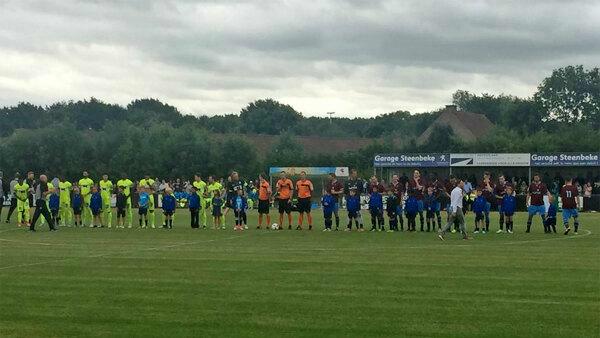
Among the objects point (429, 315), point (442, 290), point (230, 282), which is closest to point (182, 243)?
point (230, 282)

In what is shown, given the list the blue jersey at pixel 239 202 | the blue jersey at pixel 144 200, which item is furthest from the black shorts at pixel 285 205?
the blue jersey at pixel 144 200

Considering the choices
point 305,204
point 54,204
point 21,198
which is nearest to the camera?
point 305,204

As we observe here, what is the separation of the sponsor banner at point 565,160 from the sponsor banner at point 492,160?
0.61 metres

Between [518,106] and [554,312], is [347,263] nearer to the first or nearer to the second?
[554,312]

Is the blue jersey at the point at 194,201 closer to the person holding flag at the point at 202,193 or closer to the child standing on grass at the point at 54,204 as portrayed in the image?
the person holding flag at the point at 202,193

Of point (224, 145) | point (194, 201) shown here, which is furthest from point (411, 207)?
point (224, 145)

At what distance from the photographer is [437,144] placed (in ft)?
271

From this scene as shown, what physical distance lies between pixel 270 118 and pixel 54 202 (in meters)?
117

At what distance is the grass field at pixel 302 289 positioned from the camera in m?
12.2

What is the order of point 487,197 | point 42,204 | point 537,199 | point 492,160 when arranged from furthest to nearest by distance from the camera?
point 492,160 → point 42,204 → point 487,197 → point 537,199

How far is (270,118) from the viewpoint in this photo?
150875mm

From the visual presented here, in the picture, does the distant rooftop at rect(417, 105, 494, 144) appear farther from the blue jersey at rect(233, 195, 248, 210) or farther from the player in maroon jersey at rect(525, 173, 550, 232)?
the player in maroon jersey at rect(525, 173, 550, 232)

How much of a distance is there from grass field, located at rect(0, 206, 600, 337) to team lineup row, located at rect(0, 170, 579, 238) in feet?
16.5

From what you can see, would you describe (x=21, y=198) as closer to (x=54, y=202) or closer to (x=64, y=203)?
(x=64, y=203)
